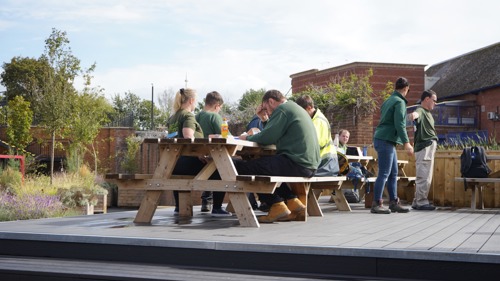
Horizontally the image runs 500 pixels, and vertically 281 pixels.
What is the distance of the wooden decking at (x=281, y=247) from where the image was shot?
4.11 meters

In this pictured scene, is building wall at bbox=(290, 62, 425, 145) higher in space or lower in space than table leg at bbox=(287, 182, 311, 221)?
higher

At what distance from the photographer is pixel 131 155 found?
2733cm

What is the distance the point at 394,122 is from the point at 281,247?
14.0 ft

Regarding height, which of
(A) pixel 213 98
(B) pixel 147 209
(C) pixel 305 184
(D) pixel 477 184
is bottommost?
A: (B) pixel 147 209

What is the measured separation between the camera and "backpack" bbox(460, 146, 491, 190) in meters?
10.1

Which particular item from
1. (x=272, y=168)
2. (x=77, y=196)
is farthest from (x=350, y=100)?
(x=272, y=168)

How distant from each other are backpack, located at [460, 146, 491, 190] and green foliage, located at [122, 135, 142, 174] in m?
18.1

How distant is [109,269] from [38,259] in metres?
0.72

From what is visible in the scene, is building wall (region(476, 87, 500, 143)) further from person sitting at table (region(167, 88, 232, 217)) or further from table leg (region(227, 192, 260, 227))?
table leg (region(227, 192, 260, 227))

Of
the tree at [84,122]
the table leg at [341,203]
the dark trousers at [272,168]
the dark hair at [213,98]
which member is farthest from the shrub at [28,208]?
the tree at [84,122]

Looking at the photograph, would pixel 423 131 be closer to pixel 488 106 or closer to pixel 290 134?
pixel 290 134

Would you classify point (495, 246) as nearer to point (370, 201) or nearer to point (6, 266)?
point (6, 266)

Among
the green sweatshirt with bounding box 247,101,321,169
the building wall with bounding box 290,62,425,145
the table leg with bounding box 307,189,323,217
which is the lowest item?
the table leg with bounding box 307,189,323,217

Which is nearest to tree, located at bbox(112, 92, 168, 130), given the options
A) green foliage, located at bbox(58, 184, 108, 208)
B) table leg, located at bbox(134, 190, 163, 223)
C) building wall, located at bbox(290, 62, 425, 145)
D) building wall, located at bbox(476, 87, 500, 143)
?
building wall, located at bbox(290, 62, 425, 145)
